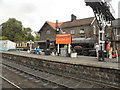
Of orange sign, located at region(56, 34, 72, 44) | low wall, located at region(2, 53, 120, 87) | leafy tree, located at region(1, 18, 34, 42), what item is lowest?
low wall, located at region(2, 53, 120, 87)

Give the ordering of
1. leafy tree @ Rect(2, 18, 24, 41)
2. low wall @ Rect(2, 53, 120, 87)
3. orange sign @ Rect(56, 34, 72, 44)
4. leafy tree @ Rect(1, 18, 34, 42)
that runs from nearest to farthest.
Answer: low wall @ Rect(2, 53, 120, 87) → orange sign @ Rect(56, 34, 72, 44) → leafy tree @ Rect(1, 18, 34, 42) → leafy tree @ Rect(2, 18, 24, 41)

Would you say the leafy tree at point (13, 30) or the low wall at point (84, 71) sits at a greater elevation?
the leafy tree at point (13, 30)

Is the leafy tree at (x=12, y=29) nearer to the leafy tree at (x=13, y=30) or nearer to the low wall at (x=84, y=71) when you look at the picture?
the leafy tree at (x=13, y=30)

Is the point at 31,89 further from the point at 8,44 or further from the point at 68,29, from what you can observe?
the point at 8,44

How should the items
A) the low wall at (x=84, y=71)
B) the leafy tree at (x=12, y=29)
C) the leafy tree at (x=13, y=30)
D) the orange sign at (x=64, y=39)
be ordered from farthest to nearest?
the leafy tree at (x=12, y=29), the leafy tree at (x=13, y=30), the orange sign at (x=64, y=39), the low wall at (x=84, y=71)

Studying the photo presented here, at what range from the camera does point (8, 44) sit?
26.9 m

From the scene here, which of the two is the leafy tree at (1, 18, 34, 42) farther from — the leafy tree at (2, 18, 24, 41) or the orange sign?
the orange sign

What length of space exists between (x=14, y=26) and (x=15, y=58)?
36.7 metres

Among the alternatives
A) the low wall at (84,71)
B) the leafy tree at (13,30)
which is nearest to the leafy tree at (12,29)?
the leafy tree at (13,30)

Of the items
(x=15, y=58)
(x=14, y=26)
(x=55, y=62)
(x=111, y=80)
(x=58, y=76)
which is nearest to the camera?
(x=111, y=80)

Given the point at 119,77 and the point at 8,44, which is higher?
the point at 8,44

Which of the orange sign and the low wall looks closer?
the low wall

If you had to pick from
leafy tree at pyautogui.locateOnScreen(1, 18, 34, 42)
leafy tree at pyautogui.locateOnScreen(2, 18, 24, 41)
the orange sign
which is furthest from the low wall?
leafy tree at pyautogui.locateOnScreen(2, 18, 24, 41)

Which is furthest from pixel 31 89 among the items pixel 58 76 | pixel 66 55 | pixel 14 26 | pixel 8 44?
pixel 14 26
